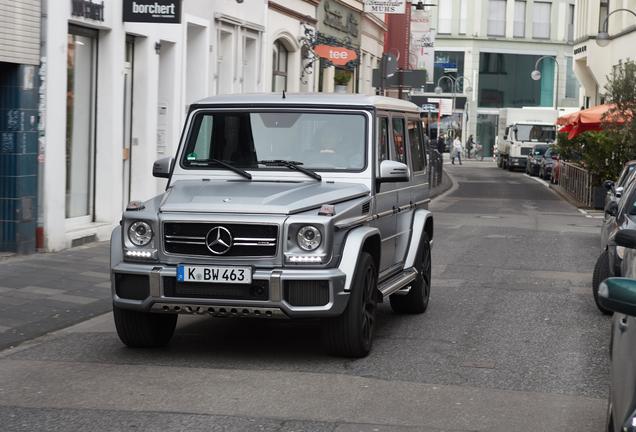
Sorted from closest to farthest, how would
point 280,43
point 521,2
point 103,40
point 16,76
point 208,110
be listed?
1. point 208,110
2. point 16,76
3. point 103,40
4. point 280,43
5. point 521,2

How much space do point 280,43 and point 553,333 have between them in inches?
768

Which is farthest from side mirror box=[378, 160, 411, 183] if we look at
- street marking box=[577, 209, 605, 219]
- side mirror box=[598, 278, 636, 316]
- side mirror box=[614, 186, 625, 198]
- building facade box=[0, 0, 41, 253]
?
street marking box=[577, 209, 605, 219]

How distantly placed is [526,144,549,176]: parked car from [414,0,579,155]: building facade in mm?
29460

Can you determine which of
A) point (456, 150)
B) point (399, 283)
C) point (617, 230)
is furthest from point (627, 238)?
point (456, 150)

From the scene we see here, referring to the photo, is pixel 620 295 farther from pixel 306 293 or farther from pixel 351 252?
pixel 351 252

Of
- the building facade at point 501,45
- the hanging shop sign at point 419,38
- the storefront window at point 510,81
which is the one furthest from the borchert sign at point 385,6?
the storefront window at point 510,81

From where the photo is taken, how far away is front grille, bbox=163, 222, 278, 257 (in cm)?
828

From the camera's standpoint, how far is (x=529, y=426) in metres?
6.85

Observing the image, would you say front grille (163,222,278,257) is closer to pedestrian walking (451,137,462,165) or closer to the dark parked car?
the dark parked car

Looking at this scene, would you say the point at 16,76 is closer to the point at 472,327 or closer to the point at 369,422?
the point at 472,327

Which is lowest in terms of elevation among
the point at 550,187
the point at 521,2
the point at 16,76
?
the point at 550,187

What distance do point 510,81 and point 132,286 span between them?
8296 centimetres

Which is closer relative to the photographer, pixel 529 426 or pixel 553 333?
pixel 529 426

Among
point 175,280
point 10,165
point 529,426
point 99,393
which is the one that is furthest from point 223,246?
point 10,165
